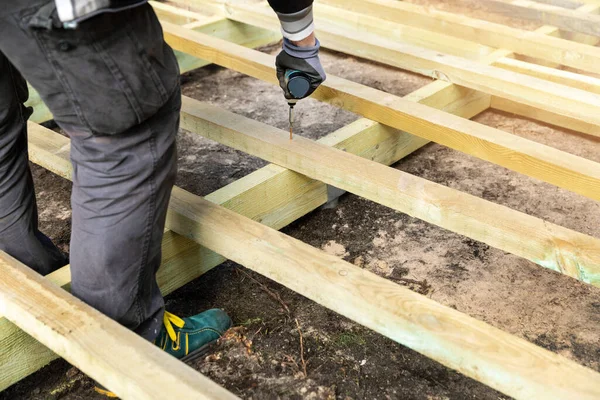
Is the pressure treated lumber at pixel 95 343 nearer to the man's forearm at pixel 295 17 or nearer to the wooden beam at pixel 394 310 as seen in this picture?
the wooden beam at pixel 394 310

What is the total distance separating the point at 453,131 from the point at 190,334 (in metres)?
1.10

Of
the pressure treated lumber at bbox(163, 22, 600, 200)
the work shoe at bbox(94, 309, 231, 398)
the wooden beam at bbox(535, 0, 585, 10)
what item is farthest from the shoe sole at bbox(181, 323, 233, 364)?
the wooden beam at bbox(535, 0, 585, 10)

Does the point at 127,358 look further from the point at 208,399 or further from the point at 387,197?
the point at 387,197

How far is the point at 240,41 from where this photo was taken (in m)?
3.70

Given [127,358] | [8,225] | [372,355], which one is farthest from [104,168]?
[372,355]

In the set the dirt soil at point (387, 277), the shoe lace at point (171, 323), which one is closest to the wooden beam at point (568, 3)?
the dirt soil at point (387, 277)

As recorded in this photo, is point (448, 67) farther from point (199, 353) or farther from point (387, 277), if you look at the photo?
point (199, 353)

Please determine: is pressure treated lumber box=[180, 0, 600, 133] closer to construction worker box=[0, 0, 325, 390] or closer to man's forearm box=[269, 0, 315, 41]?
man's forearm box=[269, 0, 315, 41]

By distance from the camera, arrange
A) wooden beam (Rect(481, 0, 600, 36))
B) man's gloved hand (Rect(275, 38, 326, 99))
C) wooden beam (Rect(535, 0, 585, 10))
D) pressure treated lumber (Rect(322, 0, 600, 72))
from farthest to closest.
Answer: wooden beam (Rect(535, 0, 585, 10)), wooden beam (Rect(481, 0, 600, 36)), pressure treated lumber (Rect(322, 0, 600, 72)), man's gloved hand (Rect(275, 38, 326, 99))

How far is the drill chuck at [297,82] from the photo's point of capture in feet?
6.48

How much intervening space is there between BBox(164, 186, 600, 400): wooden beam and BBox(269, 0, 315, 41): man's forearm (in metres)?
0.55

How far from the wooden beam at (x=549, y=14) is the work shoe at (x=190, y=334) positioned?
240 cm

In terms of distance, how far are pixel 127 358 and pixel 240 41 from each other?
2670 mm

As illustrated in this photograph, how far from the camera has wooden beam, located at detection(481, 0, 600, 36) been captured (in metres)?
3.18
